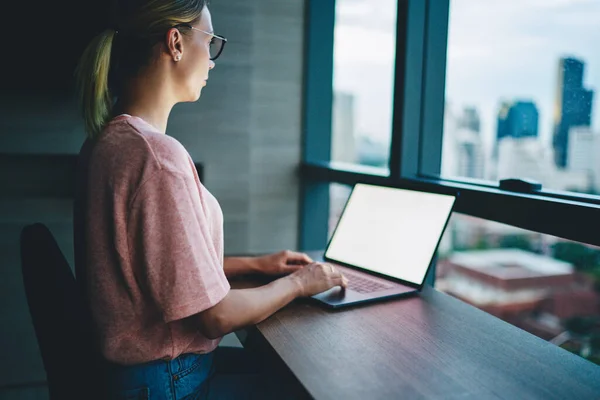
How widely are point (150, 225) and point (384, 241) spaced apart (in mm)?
768

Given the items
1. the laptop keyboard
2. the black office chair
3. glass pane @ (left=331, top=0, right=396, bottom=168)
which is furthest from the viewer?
glass pane @ (left=331, top=0, right=396, bottom=168)

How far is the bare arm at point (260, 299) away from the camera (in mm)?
930

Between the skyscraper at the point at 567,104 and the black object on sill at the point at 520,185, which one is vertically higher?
the skyscraper at the point at 567,104

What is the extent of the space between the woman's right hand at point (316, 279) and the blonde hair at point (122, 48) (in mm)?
531

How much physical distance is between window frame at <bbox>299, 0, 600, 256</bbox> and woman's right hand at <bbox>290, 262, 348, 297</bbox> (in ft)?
1.24

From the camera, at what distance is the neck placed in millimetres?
1063

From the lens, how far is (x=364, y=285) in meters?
1.32

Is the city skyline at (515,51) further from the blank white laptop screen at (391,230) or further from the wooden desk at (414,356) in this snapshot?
the wooden desk at (414,356)

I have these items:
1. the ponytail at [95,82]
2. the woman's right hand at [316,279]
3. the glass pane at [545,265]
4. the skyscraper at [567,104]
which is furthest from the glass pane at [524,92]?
the ponytail at [95,82]

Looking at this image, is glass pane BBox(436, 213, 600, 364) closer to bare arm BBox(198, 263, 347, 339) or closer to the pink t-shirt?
bare arm BBox(198, 263, 347, 339)

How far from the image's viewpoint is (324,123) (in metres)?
2.54

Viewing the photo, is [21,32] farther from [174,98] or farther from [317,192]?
[317,192]

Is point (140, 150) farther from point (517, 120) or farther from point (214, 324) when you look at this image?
point (517, 120)

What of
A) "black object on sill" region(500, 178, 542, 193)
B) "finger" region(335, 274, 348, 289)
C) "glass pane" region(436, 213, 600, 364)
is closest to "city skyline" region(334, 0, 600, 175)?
"black object on sill" region(500, 178, 542, 193)
